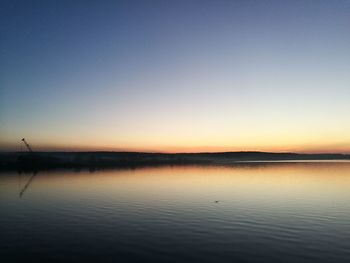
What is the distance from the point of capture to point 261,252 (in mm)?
24875

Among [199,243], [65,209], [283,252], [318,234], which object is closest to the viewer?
[283,252]

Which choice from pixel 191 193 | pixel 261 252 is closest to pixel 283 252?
pixel 261 252

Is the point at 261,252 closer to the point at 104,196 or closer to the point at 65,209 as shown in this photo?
the point at 65,209

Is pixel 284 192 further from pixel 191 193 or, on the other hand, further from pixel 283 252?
pixel 283 252

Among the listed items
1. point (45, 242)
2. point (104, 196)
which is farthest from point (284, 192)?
point (45, 242)

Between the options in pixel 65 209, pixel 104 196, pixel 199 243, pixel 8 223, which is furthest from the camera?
pixel 104 196

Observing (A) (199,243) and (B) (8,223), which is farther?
(B) (8,223)

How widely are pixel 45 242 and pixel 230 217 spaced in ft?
62.9

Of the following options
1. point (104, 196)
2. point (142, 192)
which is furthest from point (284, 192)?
point (104, 196)

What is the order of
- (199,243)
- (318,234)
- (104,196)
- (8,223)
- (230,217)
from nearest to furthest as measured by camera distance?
(199,243) → (318,234) → (8,223) → (230,217) → (104,196)

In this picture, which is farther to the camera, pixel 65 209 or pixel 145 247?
pixel 65 209

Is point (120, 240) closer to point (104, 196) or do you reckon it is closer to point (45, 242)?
point (45, 242)

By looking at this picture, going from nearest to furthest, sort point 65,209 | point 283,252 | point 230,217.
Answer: point 283,252
point 230,217
point 65,209

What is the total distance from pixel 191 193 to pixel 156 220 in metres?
24.8
